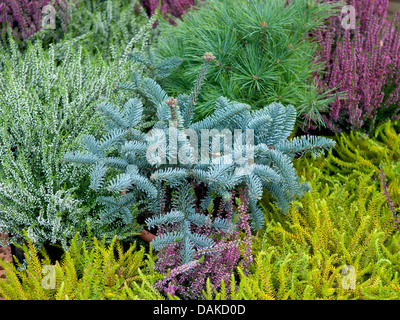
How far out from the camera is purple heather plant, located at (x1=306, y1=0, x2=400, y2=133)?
1801mm

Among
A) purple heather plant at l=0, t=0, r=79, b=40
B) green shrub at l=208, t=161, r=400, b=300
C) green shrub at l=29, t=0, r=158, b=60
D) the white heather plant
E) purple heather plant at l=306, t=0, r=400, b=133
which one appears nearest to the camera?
green shrub at l=208, t=161, r=400, b=300

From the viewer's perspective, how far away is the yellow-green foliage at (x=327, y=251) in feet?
3.61

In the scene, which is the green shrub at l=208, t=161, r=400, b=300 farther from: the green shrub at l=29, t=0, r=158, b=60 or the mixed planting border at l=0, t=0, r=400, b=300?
the green shrub at l=29, t=0, r=158, b=60

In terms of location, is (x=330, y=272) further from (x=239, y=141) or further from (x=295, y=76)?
(x=295, y=76)

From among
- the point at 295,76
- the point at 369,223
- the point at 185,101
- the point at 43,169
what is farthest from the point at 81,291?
Result: the point at 295,76

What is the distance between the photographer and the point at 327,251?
1245mm

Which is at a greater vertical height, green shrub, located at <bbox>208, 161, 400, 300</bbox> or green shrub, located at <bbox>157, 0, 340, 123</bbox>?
green shrub, located at <bbox>157, 0, 340, 123</bbox>

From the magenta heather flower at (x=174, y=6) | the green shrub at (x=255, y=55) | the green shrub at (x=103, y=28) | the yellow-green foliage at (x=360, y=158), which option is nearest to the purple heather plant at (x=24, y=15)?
the green shrub at (x=103, y=28)

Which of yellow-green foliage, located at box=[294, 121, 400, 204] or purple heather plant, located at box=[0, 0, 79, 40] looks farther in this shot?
purple heather plant, located at box=[0, 0, 79, 40]

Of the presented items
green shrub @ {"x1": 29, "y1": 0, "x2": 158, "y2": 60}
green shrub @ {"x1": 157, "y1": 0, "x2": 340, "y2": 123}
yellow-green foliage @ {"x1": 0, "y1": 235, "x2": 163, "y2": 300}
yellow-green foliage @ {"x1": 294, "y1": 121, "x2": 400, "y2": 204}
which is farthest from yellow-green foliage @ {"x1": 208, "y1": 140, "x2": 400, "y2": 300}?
green shrub @ {"x1": 29, "y1": 0, "x2": 158, "y2": 60}

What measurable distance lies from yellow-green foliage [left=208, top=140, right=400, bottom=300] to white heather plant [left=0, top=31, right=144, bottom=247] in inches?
19.0

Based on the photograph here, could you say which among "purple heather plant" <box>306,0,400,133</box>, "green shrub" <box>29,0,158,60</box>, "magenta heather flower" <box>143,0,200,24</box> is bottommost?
"purple heather plant" <box>306,0,400,133</box>

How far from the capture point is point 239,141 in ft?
4.11
